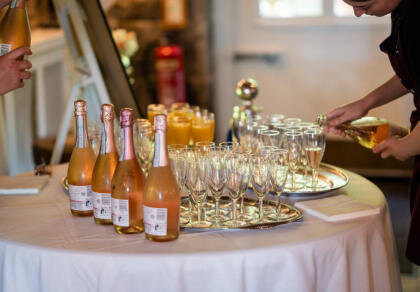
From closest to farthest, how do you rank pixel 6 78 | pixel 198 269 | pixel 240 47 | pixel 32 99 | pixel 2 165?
pixel 198 269
pixel 6 78
pixel 2 165
pixel 32 99
pixel 240 47

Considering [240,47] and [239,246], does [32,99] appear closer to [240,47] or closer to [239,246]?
[240,47]

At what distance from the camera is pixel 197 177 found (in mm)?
1476

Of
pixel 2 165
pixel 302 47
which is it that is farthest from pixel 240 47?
pixel 2 165

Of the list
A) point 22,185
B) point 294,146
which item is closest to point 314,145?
point 294,146

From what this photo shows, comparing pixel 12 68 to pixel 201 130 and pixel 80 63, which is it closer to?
pixel 201 130

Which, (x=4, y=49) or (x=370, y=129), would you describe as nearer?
(x=4, y=49)

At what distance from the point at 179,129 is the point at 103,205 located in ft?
2.11

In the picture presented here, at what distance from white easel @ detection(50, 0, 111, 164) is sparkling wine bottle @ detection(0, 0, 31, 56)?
61 cm

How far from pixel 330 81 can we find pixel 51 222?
13.7 ft

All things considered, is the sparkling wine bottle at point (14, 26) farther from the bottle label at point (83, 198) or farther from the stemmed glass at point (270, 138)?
the stemmed glass at point (270, 138)

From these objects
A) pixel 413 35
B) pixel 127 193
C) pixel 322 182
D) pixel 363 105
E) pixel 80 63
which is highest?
pixel 413 35

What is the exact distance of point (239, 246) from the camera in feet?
4.42

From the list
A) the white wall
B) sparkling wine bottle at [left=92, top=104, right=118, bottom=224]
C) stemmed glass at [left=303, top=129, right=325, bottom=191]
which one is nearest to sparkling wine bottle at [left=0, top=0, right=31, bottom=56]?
sparkling wine bottle at [left=92, top=104, right=118, bottom=224]

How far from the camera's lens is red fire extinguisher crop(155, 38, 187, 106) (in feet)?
17.9
